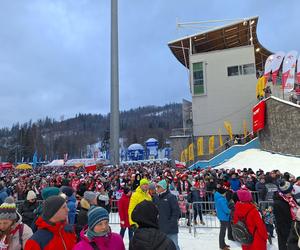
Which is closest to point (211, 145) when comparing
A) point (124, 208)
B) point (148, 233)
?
point (124, 208)

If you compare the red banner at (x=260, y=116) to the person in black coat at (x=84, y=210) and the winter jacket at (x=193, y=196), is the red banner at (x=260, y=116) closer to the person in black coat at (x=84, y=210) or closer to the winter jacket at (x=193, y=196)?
the winter jacket at (x=193, y=196)

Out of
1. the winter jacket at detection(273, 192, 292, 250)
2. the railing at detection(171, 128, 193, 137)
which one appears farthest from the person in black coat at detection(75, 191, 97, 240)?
the railing at detection(171, 128, 193, 137)

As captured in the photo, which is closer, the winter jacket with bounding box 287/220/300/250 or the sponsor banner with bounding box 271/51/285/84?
the winter jacket with bounding box 287/220/300/250

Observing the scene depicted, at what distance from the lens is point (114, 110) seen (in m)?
34.4

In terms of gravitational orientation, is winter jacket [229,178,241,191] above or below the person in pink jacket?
below

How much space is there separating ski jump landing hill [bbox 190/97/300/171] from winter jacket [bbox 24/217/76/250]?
1805 centimetres

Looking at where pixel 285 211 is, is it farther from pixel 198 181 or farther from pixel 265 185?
pixel 198 181

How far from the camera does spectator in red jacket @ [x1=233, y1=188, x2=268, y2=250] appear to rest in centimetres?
499

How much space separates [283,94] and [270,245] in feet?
68.5

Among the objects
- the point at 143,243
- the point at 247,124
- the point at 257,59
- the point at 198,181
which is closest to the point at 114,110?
the point at 247,124

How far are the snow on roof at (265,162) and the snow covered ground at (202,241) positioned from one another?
9.26 metres

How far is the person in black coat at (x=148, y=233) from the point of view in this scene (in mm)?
2549

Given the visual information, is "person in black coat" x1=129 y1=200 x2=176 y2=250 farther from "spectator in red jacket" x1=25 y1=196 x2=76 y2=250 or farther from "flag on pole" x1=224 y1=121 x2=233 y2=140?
"flag on pole" x1=224 y1=121 x2=233 y2=140

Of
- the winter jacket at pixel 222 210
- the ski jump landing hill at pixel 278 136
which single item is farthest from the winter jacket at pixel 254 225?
the ski jump landing hill at pixel 278 136
